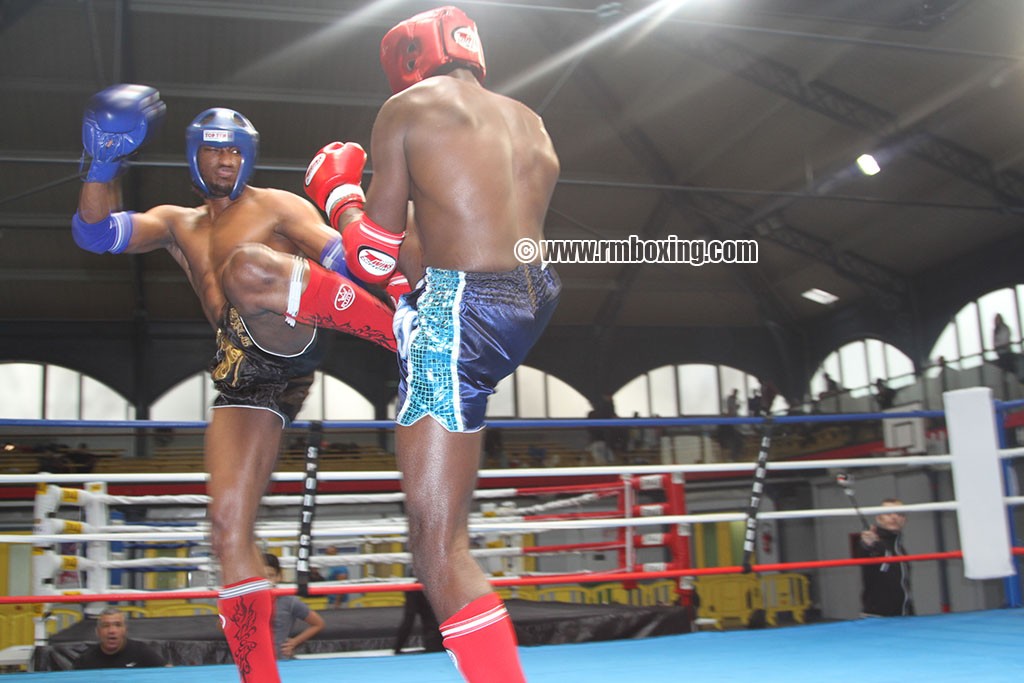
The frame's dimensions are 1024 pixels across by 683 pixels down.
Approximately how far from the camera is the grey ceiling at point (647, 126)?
11078 millimetres

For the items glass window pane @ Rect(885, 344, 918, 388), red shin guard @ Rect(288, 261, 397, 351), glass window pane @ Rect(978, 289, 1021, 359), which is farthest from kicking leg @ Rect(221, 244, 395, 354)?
glass window pane @ Rect(885, 344, 918, 388)

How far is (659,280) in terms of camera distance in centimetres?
1792

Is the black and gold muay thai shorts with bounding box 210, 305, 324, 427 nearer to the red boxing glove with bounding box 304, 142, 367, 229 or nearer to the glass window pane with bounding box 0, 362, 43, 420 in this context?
the red boxing glove with bounding box 304, 142, 367, 229

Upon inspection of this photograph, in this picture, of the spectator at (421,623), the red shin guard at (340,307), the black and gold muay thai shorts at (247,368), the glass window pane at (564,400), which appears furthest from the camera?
the glass window pane at (564,400)

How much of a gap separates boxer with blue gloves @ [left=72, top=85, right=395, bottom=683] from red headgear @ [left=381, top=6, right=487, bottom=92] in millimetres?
487

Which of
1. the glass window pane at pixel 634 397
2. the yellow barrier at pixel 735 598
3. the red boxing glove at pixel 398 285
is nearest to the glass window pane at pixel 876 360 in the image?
the glass window pane at pixel 634 397

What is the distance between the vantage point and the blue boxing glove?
1.95 meters

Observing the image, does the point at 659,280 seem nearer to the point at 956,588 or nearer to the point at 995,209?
the point at 995,209

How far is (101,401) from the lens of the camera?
55.4 ft

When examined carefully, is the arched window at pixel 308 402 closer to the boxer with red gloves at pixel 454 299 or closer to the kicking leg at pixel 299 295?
the kicking leg at pixel 299 295

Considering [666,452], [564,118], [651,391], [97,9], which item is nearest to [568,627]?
[97,9]

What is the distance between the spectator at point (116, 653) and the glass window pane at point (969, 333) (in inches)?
595

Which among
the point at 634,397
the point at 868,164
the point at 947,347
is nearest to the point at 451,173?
the point at 868,164

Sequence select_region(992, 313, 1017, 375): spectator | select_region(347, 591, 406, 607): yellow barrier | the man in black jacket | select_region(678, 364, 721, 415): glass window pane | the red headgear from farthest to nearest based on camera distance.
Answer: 1. select_region(678, 364, 721, 415): glass window pane
2. select_region(992, 313, 1017, 375): spectator
3. select_region(347, 591, 406, 607): yellow barrier
4. the man in black jacket
5. the red headgear
